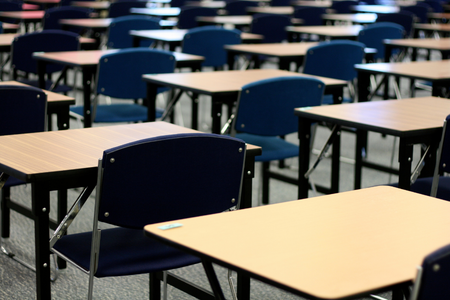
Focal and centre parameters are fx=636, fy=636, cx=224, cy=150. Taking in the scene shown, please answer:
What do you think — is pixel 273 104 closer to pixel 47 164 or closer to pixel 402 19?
pixel 47 164

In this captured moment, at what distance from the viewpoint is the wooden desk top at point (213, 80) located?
11.0 feet

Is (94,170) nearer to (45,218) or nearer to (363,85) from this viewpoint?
(45,218)

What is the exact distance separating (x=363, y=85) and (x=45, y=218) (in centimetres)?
267

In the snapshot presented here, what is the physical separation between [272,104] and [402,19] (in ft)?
16.1

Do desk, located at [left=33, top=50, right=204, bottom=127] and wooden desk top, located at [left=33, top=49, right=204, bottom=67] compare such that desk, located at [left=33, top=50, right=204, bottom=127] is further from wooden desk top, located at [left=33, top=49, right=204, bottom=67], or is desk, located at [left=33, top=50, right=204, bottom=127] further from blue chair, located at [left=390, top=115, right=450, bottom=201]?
blue chair, located at [left=390, top=115, right=450, bottom=201]

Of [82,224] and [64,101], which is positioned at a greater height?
[64,101]

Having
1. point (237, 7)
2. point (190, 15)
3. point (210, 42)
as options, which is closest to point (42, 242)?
point (210, 42)

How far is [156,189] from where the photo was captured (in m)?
1.85

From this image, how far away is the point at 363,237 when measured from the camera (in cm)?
135

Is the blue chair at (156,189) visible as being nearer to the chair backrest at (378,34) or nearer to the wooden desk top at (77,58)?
A: the wooden desk top at (77,58)

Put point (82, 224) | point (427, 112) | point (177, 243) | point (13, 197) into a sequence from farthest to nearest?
point (13, 197)
point (82, 224)
point (427, 112)
point (177, 243)

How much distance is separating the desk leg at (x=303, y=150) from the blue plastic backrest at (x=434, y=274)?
1.85m

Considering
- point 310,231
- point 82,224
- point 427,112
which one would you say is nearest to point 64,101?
point 82,224

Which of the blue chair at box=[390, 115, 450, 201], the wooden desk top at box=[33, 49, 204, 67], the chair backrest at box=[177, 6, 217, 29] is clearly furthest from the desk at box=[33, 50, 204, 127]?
the chair backrest at box=[177, 6, 217, 29]
